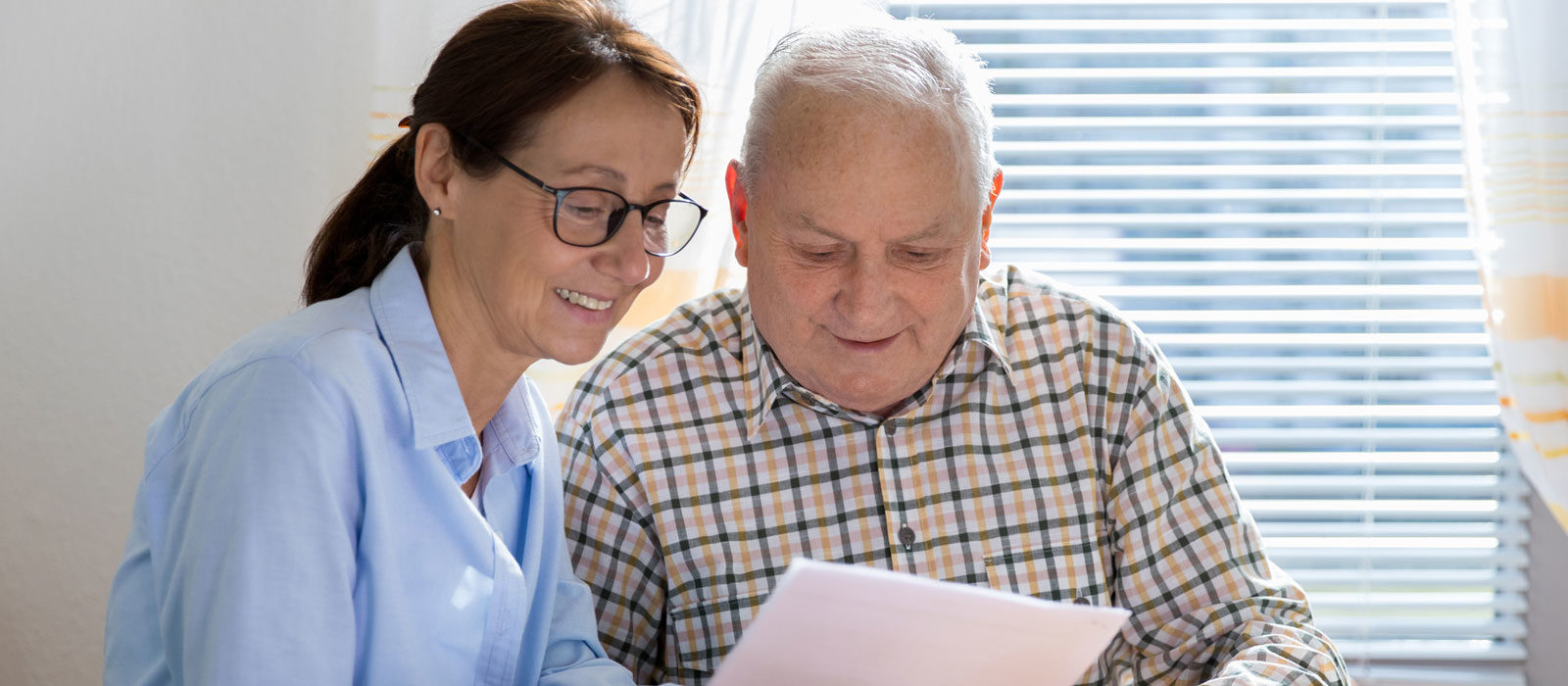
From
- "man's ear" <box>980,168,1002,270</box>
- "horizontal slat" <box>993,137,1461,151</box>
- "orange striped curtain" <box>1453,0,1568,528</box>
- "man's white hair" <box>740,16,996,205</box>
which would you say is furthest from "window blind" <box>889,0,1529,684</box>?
"man's white hair" <box>740,16,996,205</box>

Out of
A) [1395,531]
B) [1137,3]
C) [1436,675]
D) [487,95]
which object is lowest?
[1436,675]

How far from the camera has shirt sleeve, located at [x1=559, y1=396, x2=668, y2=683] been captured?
153 cm

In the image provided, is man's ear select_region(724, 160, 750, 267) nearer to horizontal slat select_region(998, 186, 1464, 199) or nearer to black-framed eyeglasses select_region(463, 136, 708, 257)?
black-framed eyeglasses select_region(463, 136, 708, 257)

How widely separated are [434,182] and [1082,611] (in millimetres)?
782

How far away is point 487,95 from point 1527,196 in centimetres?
185

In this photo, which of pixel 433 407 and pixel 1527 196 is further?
pixel 1527 196

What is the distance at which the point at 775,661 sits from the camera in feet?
3.24

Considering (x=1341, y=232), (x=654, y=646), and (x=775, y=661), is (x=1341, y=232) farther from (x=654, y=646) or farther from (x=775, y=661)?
(x=775, y=661)

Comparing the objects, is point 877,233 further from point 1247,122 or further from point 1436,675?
point 1436,675

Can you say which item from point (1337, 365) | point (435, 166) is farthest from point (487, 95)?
point (1337, 365)

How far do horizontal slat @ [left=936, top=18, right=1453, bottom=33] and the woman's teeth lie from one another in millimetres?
1296

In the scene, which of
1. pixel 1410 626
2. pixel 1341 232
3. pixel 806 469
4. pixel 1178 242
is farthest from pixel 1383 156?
pixel 806 469

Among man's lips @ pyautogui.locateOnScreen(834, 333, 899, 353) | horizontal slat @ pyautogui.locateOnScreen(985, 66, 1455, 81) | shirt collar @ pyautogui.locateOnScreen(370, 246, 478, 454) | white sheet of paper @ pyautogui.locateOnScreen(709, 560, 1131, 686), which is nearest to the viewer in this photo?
white sheet of paper @ pyautogui.locateOnScreen(709, 560, 1131, 686)

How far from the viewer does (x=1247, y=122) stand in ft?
7.73
